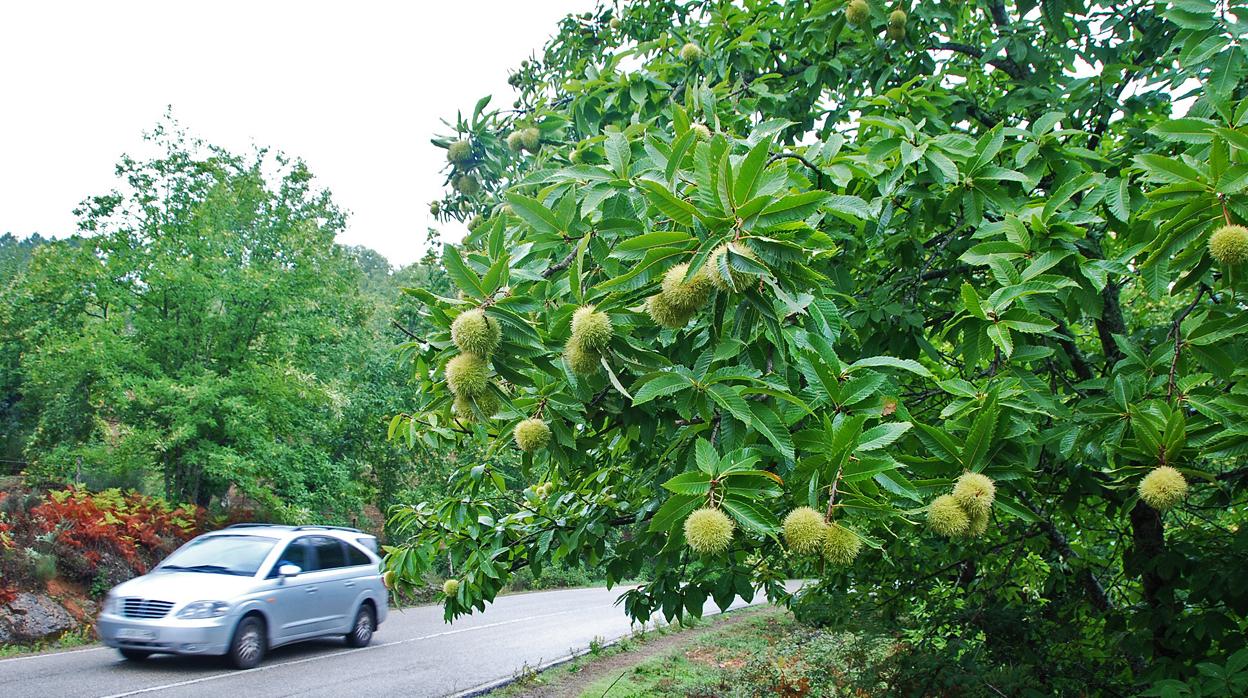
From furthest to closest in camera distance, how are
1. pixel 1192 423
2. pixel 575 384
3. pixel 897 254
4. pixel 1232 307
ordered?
Answer: pixel 897 254
pixel 1232 307
pixel 1192 423
pixel 575 384

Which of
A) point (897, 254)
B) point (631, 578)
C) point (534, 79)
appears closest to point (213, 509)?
point (534, 79)

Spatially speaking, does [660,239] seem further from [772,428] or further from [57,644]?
[57,644]

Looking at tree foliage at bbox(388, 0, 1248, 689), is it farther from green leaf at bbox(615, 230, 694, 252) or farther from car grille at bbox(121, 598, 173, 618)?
car grille at bbox(121, 598, 173, 618)

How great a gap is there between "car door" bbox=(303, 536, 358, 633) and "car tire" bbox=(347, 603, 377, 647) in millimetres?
210

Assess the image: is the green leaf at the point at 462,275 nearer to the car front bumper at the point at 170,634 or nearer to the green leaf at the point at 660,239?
the green leaf at the point at 660,239

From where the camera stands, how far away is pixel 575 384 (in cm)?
207

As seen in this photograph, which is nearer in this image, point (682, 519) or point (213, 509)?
point (682, 519)

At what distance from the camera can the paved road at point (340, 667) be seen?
7512 mm

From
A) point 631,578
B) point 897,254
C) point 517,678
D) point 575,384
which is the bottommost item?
point 517,678

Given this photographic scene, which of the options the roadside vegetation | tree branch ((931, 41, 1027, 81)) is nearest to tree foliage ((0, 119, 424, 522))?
the roadside vegetation

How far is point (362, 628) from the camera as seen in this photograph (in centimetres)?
1075

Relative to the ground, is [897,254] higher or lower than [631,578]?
higher

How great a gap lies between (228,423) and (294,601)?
7.68m

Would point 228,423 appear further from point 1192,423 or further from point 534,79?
point 1192,423
